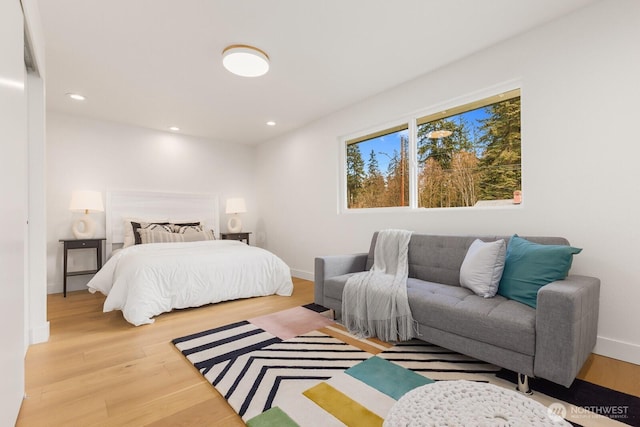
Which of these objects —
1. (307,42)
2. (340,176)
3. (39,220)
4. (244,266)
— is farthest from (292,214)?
(39,220)

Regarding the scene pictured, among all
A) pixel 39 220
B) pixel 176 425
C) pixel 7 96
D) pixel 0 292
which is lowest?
pixel 176 425

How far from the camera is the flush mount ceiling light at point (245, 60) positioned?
2605mm

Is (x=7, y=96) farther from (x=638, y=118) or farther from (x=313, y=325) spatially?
(x=638, y=118)

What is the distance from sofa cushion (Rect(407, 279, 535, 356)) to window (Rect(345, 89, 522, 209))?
115cm

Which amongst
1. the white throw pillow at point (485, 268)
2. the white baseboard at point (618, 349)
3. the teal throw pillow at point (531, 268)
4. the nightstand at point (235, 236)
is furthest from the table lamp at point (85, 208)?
the white baseboard at point (618, 349)

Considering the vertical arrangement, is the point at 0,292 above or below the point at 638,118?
below

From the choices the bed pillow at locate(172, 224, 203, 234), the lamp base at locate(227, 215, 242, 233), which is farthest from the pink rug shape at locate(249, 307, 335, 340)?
the lamp base at locate(227, 215, 242, 233)

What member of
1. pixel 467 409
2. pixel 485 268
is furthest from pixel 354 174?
pixel 467 409

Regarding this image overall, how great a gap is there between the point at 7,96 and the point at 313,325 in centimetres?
247

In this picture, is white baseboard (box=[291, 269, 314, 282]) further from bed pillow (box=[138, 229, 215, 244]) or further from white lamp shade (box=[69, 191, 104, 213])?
white lamp shade (box=[69, 191, 104, 213])

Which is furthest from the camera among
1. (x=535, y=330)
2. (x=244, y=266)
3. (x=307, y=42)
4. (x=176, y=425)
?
(x=244, y=266)

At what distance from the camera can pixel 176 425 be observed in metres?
1.45

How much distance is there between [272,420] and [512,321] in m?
1.41

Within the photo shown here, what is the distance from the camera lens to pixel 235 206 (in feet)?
17.8
